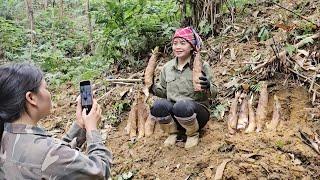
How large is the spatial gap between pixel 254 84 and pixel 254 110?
44cm

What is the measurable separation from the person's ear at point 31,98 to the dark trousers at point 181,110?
87.2 inches

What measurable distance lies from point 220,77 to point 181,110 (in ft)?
5.33

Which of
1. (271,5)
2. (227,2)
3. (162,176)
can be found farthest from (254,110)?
(271,5)

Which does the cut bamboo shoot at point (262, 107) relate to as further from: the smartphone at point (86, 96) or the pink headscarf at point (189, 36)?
the smartphone at point (86, 96)

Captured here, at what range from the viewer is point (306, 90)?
4.76 metres

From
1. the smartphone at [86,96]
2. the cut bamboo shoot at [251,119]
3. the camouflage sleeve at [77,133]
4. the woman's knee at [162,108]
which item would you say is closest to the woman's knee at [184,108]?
the woman's knee at [162,108]

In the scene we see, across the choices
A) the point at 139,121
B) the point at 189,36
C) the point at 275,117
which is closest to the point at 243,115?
the point at 275,117

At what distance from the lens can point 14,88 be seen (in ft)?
6.89

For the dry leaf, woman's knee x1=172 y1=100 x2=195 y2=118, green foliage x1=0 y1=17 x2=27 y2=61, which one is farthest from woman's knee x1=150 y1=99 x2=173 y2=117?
green foliage x1=0 y1=17 x2=27 y2=61

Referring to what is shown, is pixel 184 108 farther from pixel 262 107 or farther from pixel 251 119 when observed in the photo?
pixel 262 107

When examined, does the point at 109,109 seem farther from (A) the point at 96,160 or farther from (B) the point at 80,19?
(B) the point at 80,19

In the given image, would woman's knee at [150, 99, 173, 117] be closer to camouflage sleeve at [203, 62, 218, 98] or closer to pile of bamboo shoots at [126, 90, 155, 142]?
camouflage sleeve at [203, 62, 218, 98]

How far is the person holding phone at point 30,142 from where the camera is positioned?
2.03m

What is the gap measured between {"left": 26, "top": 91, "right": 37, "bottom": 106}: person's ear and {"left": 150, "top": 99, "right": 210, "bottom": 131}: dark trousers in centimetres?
222
